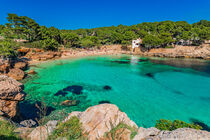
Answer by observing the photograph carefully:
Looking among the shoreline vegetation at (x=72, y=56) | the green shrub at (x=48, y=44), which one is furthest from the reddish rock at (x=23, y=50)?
the green shrub at (x=48, y=44)

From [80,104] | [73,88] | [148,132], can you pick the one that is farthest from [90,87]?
[148,132]

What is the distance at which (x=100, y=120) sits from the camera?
203 inches

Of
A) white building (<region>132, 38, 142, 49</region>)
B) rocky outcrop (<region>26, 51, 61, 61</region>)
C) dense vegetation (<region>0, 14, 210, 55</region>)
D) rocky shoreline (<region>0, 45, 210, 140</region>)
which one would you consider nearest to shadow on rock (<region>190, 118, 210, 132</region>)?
rocky shoreline (<region>0, 45, 210, 140</region>)

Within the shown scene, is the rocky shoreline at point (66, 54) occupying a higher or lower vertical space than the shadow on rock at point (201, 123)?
higher

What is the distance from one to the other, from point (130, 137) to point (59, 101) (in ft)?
35.8

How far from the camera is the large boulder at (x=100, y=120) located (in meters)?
4.58

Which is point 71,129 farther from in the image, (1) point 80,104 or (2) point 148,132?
(1) point 80,104

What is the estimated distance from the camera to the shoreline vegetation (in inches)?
174

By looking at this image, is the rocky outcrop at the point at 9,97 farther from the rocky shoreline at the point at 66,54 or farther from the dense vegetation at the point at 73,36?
the dense vegetation at the point at 73,36

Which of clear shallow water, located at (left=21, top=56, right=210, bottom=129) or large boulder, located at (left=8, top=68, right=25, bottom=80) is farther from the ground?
large boulder, located at (left=8, top=68, right=25, bottom=80)

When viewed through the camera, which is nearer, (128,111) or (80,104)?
(128,111)

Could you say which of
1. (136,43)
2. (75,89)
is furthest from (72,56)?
(136,43)

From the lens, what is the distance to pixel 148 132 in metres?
4.41

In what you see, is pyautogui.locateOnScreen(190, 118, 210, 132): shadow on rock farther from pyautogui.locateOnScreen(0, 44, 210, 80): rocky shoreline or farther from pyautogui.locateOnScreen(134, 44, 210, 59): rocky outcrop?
pyautogui.locateOnScreen(134, 44, 210, 59): rocky outcrop
